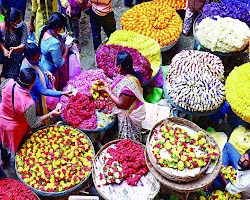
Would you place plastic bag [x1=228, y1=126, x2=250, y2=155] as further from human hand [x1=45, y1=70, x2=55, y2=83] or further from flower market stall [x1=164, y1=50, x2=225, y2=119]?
human hand [x1=45, y1=70, x2=55, y2=83]

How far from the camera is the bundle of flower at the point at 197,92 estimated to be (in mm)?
3953

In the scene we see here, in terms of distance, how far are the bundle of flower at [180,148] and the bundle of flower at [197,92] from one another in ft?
2.61

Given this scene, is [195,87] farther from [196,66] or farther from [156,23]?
[156,23]

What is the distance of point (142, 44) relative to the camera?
16.0ft

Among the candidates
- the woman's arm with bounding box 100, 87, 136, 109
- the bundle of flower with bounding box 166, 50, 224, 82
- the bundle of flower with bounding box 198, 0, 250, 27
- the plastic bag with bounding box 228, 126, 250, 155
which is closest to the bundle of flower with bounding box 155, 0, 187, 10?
the bundle of flower with bounding box 198, 0, 250, 27

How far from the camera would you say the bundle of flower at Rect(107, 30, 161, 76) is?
478cm

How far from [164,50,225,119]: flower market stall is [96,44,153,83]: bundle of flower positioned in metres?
0.37

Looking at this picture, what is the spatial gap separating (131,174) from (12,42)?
2.70 m

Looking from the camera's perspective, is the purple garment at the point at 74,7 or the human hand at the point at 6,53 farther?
the purple garment at the point at 74,7

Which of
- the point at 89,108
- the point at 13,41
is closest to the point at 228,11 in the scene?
the point at 89,108

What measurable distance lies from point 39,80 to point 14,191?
1.38 meters

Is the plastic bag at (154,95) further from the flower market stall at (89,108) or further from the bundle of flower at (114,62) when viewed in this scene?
the flower market stall at (89,108)

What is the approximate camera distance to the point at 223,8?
17.8ft

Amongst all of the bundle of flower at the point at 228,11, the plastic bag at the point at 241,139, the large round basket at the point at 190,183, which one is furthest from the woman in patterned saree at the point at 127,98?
the bundle of flower at the point at 228,11
